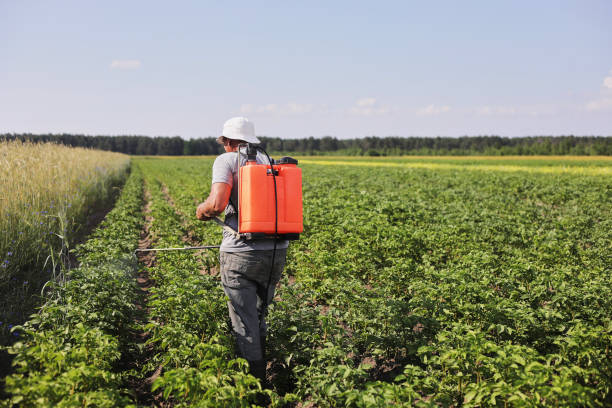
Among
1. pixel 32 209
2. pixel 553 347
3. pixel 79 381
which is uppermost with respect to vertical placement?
pixel 32 209

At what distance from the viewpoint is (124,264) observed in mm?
5875

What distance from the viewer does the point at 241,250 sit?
3.42 metres

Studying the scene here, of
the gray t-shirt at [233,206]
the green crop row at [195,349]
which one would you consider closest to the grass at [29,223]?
the green crop row at [195,349]

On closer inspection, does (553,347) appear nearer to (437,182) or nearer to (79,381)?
(79,381)

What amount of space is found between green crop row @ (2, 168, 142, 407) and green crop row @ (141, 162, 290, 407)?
0.36m

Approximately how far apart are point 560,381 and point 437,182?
21039 millimetres

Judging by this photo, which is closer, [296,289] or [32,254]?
[296,289]

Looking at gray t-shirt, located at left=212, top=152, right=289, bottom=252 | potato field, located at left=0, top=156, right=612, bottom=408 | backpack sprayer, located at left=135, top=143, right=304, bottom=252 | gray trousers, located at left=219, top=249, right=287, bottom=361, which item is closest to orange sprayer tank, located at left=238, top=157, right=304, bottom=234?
backpack sprayer, located at left=135, top=143, right=304, bottom=252

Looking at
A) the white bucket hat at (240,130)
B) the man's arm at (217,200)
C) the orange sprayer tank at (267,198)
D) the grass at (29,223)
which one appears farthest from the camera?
the grass at (29,223)

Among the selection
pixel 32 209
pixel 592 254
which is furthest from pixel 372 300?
pixel 32 209

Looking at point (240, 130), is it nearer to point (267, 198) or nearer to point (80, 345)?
point (267, 198)

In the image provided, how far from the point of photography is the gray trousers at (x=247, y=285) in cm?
345

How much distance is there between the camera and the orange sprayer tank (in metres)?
3.18

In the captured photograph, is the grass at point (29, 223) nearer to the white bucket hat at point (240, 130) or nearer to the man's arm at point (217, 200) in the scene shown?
the man's arm at point (217, 200)
